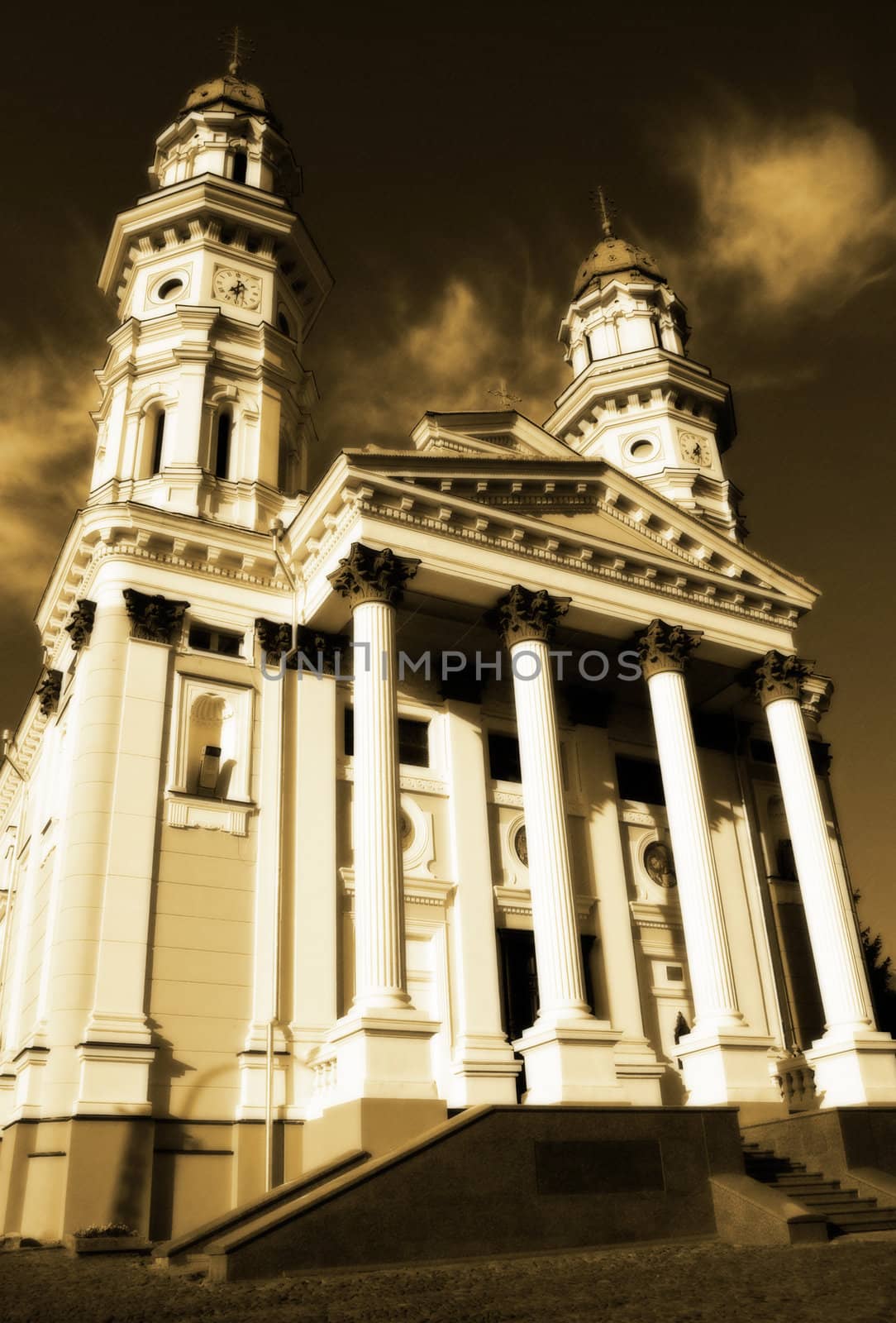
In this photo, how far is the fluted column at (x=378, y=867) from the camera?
574 inches

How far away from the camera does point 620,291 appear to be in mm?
37719

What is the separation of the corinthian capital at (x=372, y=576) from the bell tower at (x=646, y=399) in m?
15.0

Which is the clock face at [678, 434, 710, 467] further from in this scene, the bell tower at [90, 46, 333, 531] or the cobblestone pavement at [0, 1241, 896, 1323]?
the cobblestone pavement at [0, 1241, 896, 1323]

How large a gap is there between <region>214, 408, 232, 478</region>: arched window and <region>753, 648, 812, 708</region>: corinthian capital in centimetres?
1296

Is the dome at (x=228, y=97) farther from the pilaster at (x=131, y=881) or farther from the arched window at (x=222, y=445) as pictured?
the pilaster at (x=131, y=881)

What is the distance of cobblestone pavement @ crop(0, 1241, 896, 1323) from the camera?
28.4 ft

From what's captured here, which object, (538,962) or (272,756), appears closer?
(538,962)

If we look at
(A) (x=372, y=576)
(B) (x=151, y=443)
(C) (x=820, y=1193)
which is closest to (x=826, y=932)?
(C) (x=820, y=1193)

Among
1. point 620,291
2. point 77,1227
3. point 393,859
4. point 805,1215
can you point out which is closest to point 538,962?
point 393,859

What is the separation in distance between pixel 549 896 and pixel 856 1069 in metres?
6.13

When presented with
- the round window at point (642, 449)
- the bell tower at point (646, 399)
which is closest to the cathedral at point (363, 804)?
the bell tower at point (646, 399)

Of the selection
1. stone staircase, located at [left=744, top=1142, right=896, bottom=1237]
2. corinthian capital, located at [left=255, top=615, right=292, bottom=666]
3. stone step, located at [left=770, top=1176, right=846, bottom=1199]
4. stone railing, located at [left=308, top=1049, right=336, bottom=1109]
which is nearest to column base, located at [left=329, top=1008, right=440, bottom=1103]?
stone railing, located at [left=308, top=1049, right=336, bottom=1109]

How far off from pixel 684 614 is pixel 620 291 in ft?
62.9

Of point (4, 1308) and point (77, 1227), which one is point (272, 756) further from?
point (4, 1308)
